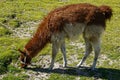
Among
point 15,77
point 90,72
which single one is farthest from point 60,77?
point 15,77

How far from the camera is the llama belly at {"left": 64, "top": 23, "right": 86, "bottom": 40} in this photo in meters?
10.5

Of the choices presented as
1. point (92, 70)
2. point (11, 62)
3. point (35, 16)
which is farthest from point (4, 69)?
point (35, 16)

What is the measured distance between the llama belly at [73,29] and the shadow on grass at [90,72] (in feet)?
4.11

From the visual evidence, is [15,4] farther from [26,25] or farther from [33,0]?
[26,25]

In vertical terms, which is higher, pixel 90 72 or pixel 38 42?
pixel 38 42

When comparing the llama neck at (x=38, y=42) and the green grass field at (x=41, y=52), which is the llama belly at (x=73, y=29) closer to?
the llama neck at (x=38, y=42)

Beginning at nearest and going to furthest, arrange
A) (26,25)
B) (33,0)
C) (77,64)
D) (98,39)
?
(98,39), (77,64), (26,25), (33,0)

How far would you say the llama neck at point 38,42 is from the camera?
10680 mm

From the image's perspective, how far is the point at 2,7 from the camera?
64.4ft

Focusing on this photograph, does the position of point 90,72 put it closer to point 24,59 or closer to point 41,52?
point 24,59

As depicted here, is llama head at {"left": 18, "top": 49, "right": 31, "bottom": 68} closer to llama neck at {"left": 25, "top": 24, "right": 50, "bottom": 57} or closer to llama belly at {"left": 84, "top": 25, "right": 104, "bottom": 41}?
llama neck at {"left": 25, "top": 24, "right": 50, "bottom": 57}

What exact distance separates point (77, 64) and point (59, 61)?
663 mm

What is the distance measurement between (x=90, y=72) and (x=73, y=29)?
1.59m

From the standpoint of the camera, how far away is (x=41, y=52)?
1252cm
